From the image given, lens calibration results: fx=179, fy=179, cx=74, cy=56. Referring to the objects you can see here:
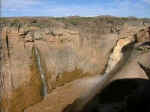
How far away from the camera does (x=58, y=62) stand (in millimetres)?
12227

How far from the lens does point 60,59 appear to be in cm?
1234

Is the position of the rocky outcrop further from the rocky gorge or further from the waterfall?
the waterfall

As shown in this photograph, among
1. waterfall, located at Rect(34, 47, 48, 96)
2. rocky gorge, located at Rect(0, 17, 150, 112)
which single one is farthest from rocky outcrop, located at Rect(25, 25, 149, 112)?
waterfall, located at Rect(34, 47, 48, 96)

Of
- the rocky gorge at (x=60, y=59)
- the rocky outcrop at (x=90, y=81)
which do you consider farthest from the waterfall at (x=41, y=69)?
the rocky outcrop at (x=90, y=81)

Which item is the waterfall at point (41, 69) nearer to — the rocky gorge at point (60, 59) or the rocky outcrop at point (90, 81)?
the rocky gorge at point (60, 59)

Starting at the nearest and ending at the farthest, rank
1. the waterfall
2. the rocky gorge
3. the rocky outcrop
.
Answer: the rocky outcrop < the rocky gorge < the waterfall

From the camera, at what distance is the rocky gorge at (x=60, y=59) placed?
10.2 meters

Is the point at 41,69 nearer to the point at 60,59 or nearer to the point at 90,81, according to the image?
the point at 60,59

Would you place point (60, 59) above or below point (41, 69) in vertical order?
above

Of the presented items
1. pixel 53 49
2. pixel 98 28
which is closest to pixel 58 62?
pixel 53 49

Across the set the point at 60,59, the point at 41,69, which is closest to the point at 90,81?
the point at 60,59

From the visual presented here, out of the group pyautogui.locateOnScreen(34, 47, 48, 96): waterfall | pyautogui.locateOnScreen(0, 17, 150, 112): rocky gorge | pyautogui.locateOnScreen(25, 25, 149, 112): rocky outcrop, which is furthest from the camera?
pyautogui.locateOnScreen(34, 47, 48, 96): waterfall

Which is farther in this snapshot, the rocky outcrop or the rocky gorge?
the rocky gorge

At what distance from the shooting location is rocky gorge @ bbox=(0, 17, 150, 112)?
10.2 meters
